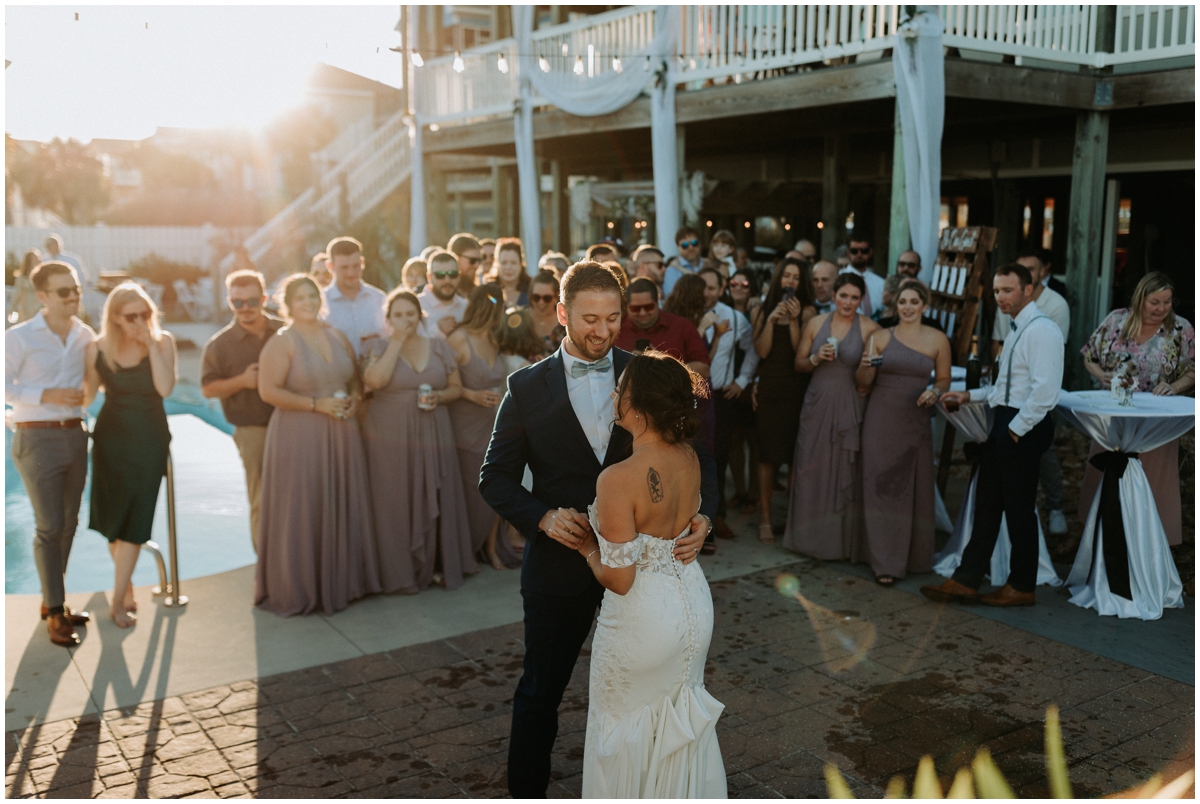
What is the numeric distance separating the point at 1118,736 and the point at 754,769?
144 centimetres

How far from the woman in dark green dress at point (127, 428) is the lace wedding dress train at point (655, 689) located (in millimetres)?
3284

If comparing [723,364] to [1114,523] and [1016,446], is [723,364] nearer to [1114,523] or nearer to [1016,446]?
[1016,446]

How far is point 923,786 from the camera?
3.52m

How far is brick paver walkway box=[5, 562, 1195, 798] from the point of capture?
142 inches

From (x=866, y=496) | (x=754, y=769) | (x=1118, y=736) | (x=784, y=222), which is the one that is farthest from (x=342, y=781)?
(x=784, y=222)

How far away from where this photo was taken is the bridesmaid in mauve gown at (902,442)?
5.86 meters

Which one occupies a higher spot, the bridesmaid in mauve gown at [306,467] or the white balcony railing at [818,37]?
the white balcony railing at [818,37]

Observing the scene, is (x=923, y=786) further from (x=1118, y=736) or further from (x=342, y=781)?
(x=342, y=781)

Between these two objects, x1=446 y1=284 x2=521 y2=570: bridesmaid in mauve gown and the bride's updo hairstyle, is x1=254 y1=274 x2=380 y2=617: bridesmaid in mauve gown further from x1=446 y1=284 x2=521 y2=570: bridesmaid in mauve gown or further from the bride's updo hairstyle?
the bride's updo hairstyle

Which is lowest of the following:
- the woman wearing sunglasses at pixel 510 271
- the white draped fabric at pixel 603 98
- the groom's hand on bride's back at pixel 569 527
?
the groom's hand on bride's back at pixel 569 527

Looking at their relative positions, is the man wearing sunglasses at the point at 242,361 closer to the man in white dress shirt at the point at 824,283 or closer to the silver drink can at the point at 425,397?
the silver drink can at the point at 425,397

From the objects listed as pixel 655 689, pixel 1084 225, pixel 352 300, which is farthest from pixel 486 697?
pixel 1084 225

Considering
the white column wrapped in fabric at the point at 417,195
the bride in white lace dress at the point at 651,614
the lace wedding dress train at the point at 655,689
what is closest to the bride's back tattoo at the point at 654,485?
the bride in white lace dress at the point at 651,614

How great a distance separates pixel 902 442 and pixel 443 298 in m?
3.09
